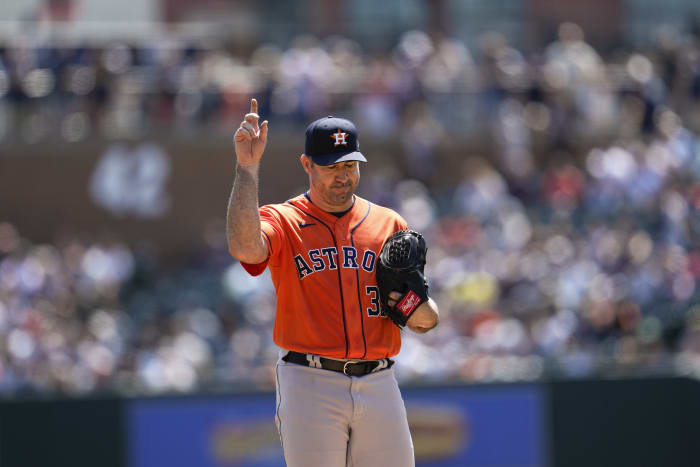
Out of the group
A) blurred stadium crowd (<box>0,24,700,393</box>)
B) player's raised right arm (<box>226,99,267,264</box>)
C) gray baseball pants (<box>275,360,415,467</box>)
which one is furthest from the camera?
blurred stadium crowd (<box>0,24,700,393</box>)

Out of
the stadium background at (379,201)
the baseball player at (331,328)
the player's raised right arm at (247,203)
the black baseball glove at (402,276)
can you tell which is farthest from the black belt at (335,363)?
the stadium background at (379,201)

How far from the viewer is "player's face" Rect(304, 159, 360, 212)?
4414 millimetres

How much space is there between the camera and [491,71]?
17.4 meters

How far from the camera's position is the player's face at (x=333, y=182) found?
4.41 meters

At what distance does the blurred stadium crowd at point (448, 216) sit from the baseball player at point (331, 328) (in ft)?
17.4

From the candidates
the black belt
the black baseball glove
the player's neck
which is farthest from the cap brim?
the black belt

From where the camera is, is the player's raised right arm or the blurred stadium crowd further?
the blurred stadium crowd

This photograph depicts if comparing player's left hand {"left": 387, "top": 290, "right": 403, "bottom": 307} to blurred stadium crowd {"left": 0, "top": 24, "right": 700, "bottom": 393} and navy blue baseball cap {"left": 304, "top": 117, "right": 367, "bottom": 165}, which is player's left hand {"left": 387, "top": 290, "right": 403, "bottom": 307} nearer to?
navy blue baseball cap {"left": 304, "top": 117, "right": 367, "bottom": 165}

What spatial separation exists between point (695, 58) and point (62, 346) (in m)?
11.0

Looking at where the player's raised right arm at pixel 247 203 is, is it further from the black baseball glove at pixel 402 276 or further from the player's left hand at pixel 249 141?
the black baseball glove at pixel 402 276

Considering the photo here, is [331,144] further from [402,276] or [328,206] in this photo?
[402,276]

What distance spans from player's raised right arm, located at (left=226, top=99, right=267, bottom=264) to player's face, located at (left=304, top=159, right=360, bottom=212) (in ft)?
1.06

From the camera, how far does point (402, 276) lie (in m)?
4.38

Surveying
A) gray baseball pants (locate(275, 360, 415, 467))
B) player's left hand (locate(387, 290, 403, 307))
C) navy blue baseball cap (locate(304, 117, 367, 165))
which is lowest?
gray baseball pants (locate(275, 360, 415, 467))
